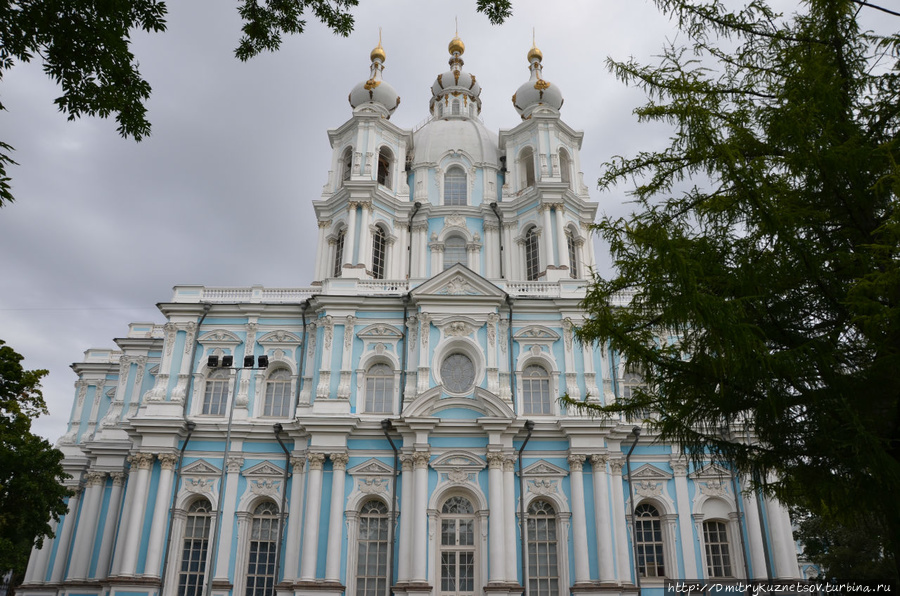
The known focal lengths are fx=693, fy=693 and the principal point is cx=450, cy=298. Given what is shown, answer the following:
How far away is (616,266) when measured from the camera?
824 centimetres

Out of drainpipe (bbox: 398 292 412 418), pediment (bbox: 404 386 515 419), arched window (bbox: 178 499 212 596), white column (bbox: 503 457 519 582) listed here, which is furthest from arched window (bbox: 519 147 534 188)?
arched window (bbox: 178 499 212 596)

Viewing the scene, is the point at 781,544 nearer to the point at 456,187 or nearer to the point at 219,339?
the point at 456,187

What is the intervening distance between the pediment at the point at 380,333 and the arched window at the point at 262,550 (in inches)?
265

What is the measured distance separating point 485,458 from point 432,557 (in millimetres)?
3573

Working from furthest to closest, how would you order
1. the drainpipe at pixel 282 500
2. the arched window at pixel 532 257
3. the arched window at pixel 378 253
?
the arched window at pixel 378 253 < the arched window at pixel 532 257 < the drainpipe at pixel 282 500

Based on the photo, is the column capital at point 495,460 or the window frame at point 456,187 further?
the window frame at point 456,187

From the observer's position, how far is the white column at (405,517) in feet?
71.5

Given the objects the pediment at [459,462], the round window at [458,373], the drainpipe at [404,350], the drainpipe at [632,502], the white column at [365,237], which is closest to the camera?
the drainpipe at [632,502]

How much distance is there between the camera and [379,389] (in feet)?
82.1

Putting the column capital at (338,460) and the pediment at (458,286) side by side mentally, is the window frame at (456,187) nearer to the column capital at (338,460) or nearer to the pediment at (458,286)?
the pediment at (458,286)

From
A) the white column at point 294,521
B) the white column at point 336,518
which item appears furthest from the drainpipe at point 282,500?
the white column at point 336,518

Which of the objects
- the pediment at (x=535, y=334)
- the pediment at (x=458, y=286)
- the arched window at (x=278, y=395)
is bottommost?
the arched window at (x=278, y=395)

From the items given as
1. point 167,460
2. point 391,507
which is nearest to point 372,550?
point 391,507

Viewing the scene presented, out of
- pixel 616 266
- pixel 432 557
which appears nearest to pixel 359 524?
pixel 432 557
